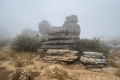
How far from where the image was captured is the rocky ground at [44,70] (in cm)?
680

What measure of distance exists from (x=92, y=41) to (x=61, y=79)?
830 cm

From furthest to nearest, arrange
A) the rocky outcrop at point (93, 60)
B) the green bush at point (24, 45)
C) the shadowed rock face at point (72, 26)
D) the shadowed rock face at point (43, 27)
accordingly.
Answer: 1. the shadowed rock face at point (43, 27)
2. the shadowed rock face at point (72, 26)
3. the green bush at point (24, 45)
4. the rocky outcrop at point (93, 60)

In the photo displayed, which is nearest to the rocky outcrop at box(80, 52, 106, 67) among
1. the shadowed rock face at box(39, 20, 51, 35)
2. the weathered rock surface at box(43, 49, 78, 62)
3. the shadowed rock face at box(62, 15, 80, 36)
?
the weathered rock surface at box(43, 49, 78, 62)

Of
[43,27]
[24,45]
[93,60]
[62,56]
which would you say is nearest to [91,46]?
[93,60]

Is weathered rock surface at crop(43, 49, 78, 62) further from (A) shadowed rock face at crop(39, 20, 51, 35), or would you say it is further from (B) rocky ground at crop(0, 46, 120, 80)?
(A) shadowed rock face at crop(39, 20, 51, 35)

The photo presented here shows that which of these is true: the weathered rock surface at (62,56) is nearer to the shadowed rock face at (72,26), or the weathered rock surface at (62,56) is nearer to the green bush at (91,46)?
the green bush at (91,46)

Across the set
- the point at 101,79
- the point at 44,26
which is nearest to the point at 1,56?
the point at 101,79

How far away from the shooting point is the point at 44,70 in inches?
309

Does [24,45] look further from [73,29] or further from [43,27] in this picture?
[43,27]

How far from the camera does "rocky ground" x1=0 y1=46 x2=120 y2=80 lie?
22.3 feet

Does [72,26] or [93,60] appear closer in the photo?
[93,60]

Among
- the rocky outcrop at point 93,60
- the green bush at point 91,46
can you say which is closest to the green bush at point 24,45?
the green bush at point 91,46

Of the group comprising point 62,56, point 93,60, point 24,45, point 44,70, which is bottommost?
point 44,70

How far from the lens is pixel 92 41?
527 inches
